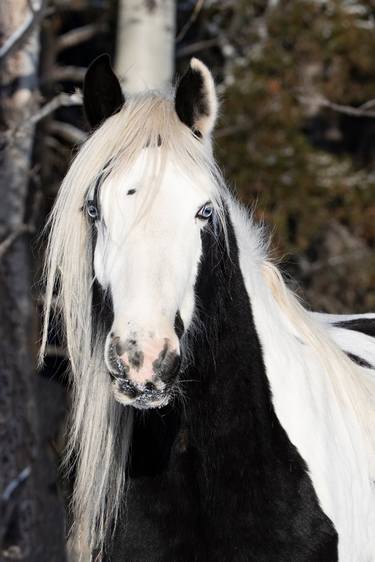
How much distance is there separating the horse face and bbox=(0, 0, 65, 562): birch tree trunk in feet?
8.43

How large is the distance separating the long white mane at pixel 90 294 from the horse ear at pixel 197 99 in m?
0.05

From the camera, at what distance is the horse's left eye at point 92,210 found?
3129mm

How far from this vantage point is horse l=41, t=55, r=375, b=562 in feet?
10.0

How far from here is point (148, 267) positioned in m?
2.85

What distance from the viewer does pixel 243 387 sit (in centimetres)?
327

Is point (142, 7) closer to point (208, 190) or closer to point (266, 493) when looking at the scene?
point (208, 190)

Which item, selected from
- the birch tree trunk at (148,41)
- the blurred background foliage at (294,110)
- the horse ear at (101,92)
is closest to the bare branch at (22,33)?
the birch tree trunk at (148,41)

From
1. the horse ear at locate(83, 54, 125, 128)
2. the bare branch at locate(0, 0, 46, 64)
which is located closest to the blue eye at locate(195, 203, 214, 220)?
the horse ear at locate(83, 54, 125, 128)

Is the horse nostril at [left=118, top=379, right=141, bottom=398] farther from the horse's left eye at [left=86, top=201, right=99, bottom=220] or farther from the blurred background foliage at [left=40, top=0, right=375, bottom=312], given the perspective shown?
the blurred background foliage at [left=40, top=0, right=375, bottom=312]

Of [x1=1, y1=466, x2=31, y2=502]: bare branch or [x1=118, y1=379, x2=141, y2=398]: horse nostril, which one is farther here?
[x1=1, y1=466, x2=31, y2=502]: bare branch

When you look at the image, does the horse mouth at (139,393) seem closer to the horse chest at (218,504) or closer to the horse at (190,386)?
the horse at (190,386)

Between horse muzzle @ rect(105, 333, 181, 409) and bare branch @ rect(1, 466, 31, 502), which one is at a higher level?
horse muzzle @ rect(105, 333, 181, 409)

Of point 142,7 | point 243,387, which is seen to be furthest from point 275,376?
point 142,7

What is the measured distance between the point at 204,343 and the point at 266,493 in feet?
1.69
